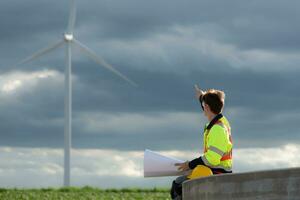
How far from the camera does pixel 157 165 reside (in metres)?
12.2

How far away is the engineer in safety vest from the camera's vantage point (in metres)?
11.2

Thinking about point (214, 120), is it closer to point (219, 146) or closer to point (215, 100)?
point (215, 100)

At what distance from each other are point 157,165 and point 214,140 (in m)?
1.26

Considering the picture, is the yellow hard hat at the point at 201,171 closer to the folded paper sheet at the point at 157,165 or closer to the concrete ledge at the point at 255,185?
the folded paper sheet at the point at 157,165

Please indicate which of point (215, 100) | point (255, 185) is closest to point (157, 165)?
point (215, 100)

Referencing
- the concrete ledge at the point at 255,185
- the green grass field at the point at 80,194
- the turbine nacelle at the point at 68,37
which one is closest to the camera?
the concrete ledge at the point at 255,185

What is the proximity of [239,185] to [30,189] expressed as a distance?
863 inches

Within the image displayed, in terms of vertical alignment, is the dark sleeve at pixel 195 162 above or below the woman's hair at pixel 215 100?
below

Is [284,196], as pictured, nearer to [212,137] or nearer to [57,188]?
[212,137]

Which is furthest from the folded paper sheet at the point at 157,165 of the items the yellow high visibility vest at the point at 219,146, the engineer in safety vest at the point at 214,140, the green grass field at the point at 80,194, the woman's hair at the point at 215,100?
the green grass field at the point at 80,194

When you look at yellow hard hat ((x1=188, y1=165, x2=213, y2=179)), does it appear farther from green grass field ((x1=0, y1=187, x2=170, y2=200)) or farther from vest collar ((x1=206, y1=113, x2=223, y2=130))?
green grass field ((x1=0, y1=187, x2=170, y2=200))

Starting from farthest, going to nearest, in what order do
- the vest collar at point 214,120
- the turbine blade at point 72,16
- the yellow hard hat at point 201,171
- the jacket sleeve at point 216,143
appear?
1. the turbine blade at point 72,16
2. the yellow hard hat at point 201,171
3. the vest collar at point 214,120
4. the jacket sleeve at point 216,143

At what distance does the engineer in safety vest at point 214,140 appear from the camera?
1124 cm

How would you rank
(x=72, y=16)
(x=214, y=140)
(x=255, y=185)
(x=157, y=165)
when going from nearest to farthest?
(x=255, y=185) < (x=214, y=140) < (x=157, y=165) < (x=72, y=16)
